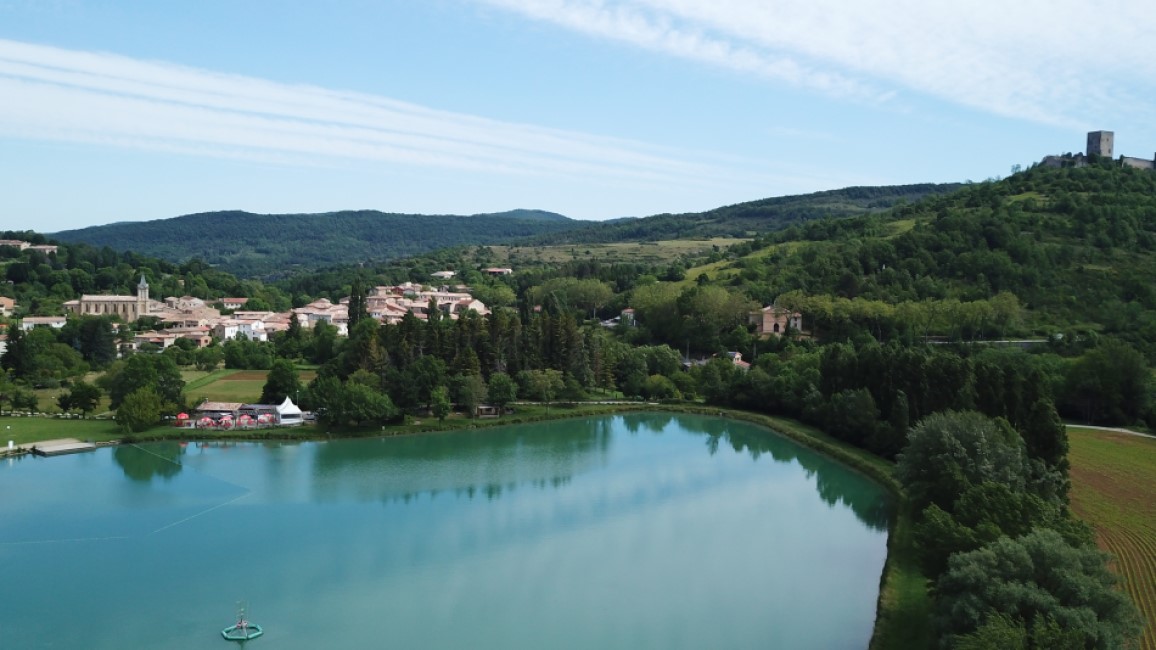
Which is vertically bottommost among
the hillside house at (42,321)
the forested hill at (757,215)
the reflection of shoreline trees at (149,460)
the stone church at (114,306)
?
the reflection of shoreline trees at (149,460)

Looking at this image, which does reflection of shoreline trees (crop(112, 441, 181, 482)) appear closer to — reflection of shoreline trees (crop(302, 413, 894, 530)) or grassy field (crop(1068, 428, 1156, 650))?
reflection of shoreline trees (crop(302, 413, 894, 530))

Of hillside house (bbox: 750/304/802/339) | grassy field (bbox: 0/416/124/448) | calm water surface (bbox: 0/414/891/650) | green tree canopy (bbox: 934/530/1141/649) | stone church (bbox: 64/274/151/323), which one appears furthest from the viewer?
stone church (bbox: 64/274/151/323)

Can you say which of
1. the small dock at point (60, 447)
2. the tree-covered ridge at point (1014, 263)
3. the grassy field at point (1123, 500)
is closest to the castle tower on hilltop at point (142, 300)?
the small dock at point (60, 447)

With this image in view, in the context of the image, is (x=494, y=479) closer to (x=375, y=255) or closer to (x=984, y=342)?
(x=984, y=342)

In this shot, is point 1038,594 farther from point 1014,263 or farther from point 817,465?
point 1014,263

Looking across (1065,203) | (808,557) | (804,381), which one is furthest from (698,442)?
(1065,203)

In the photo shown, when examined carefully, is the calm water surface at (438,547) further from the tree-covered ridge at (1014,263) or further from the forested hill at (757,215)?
the forested hill at (757,215)

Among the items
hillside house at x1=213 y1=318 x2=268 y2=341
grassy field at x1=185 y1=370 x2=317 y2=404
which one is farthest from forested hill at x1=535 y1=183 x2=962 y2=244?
grassy field at x1=185 y1=370 x2=317 y2=404
